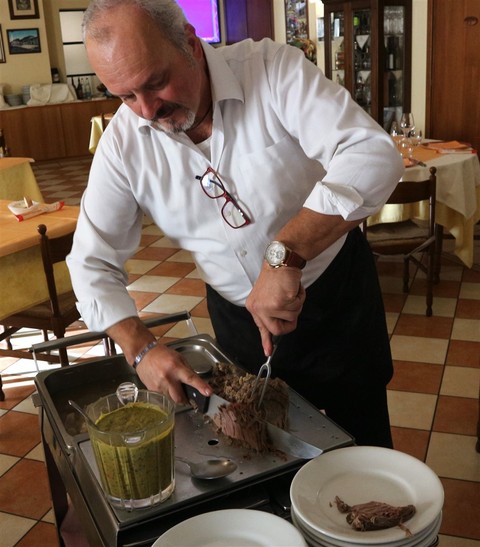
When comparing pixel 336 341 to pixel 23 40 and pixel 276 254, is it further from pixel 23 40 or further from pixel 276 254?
pixel 23 40

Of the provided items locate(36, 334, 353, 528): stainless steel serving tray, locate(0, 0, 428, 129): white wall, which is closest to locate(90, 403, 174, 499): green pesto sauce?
locate(36, 334, 353, 528): stainless steel serving tray

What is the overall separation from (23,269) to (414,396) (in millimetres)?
1801

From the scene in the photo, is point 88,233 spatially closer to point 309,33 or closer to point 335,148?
point 335,148

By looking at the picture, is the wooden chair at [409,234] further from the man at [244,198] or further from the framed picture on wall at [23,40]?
the framed picture on wall at [23,40]

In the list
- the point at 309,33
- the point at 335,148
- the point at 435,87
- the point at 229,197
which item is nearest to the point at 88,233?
the point at 229,197

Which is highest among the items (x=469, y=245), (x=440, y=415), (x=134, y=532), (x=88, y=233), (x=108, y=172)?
(x=108, y=172)

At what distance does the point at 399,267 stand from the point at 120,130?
3.29 metres

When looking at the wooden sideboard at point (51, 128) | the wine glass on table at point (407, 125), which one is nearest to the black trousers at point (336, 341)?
the wine glass on table at point (407, 125)

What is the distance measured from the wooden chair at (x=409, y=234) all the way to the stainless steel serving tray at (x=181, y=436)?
2.29m

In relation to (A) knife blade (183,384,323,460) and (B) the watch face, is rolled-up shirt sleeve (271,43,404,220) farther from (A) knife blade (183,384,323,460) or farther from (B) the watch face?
(A) knife blade (183,384,323,460)

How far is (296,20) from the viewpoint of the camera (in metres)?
7.89

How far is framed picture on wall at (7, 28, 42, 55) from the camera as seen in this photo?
31.0 ft

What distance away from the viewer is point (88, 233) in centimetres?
146

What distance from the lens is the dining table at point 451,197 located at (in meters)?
3.88
